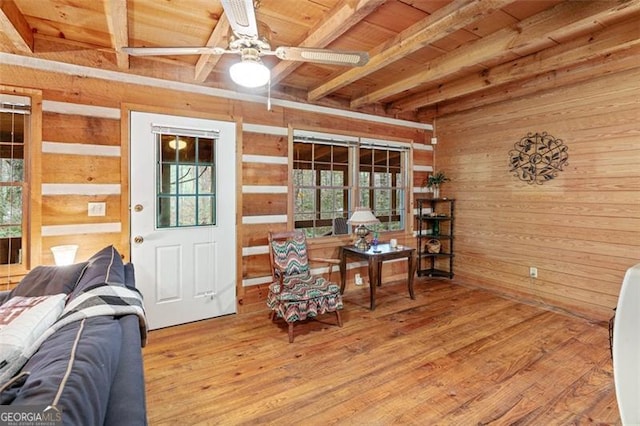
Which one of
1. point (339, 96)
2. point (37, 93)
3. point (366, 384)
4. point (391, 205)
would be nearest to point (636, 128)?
point (391, 205)

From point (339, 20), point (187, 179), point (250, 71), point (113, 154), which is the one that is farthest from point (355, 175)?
point (113, 154)

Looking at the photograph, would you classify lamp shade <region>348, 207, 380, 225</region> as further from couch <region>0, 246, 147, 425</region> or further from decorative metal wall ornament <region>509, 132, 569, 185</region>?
couch <region>0, 246, 147, 425</region>

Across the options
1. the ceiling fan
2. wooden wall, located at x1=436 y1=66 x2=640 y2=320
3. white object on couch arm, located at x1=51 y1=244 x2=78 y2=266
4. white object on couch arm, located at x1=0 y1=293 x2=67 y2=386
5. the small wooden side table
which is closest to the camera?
Result: white object on couch arm, located at x1=0 y1=293 x2=67 y2=386

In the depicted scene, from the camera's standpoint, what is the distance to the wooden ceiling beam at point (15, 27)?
208 centimetres

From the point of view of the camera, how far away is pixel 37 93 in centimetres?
263

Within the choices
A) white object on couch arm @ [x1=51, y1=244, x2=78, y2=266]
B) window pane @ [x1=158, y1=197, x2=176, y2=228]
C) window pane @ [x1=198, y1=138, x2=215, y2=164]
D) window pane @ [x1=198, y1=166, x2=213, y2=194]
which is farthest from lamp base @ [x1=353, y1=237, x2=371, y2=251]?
white object on couch arm @ [x1=51, y1=244, x2=78, y2=266]

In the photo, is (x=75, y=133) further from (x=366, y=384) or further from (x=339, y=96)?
(x=366, y=384)

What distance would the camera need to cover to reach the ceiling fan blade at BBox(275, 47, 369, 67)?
1891 millimetres

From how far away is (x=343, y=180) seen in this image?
→ 4.30 meters

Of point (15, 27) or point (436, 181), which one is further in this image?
point (436, 181)

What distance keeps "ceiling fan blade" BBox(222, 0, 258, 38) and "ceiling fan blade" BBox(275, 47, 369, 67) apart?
0.75 feet

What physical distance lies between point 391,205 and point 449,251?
45.8 inches

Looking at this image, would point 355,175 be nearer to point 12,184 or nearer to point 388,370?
point 388,370

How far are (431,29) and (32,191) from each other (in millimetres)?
3366
